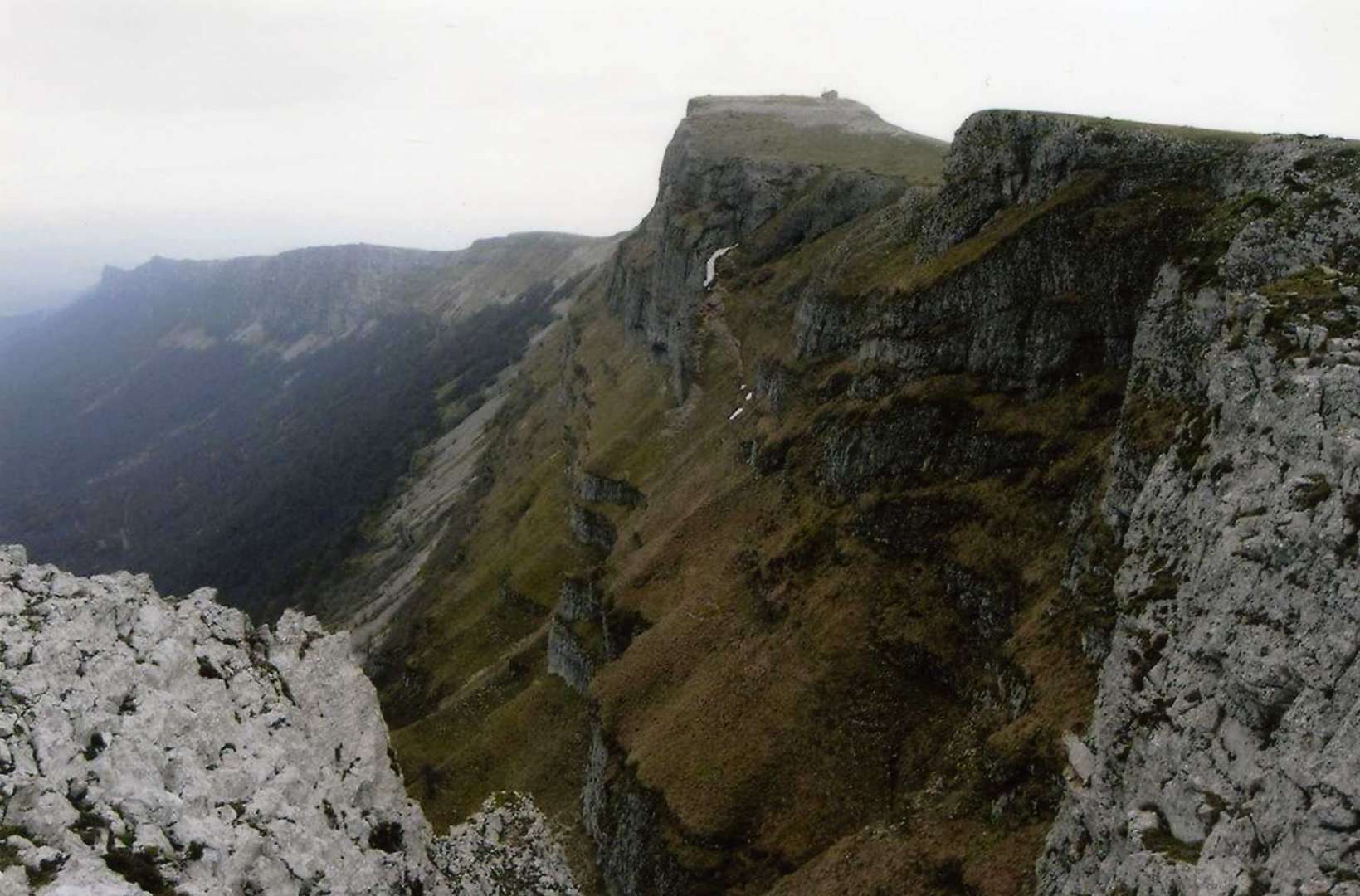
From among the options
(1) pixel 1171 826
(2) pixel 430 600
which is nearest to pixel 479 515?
(2) pixel 430 600

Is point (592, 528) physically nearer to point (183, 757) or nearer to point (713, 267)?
point (713, 267)

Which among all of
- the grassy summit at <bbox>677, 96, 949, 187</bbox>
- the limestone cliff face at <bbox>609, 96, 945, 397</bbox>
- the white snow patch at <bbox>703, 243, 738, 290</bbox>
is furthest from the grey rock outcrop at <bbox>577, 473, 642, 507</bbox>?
the grassy summit at <bbox>677, 96, 949, 187</bbox>

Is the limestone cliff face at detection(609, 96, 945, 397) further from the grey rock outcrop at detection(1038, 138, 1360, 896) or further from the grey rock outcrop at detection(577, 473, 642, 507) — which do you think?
the grey rock outcrop at detection(1038, 138, 1360, 896)

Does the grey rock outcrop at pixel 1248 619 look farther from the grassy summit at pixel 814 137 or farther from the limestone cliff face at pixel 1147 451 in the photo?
the grassy summit at pixel 814 137

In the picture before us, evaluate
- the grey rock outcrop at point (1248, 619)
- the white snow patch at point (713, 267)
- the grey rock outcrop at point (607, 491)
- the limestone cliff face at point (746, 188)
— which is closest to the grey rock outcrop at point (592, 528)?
the grey rock outcrop at point (607, 491)

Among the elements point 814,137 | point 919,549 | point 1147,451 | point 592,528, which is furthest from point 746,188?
point 1147,451

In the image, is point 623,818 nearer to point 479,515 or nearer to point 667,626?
point 667,626
